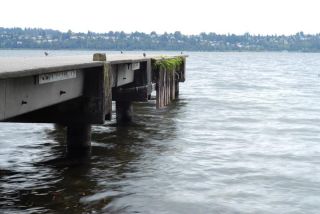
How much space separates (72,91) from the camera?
14.9 m

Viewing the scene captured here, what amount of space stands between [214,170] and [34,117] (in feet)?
18.3

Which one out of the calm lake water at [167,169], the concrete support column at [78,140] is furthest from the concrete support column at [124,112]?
the concrete support column at [78,140]

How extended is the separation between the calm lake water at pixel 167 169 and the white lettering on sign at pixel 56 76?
109 inches

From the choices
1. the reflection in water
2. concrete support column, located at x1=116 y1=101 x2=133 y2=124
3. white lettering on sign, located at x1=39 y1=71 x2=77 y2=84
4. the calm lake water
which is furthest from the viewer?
concrete support column, located at x1=116 y1=101 x2=133 y2=124

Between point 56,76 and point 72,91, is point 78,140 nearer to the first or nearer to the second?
point 72,91

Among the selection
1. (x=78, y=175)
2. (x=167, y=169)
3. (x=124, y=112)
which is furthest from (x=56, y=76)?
(x=124, y=112)

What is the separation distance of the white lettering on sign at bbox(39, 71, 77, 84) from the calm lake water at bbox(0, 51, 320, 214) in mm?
2780

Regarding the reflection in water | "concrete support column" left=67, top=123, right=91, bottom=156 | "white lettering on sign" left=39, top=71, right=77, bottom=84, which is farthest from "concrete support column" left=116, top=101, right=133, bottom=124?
"white lettering on sign" left=39, top=71, right=77, bottom=84

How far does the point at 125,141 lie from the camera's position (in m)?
21.7

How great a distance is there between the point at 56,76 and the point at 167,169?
210 inches

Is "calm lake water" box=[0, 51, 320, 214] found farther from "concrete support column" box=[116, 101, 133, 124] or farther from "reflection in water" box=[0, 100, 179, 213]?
"concrete support column" box=[116, 101, 133, 124]

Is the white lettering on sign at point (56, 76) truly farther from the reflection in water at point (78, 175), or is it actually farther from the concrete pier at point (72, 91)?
the reflection in water at point (78, 175)

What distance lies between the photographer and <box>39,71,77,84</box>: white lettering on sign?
40.0 feet

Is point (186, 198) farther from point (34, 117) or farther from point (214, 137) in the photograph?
point (214, 137)
